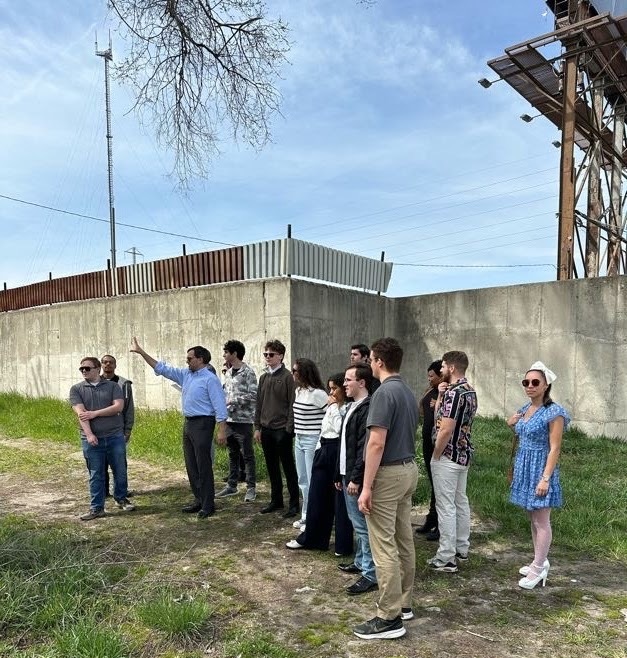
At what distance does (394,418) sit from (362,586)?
1.31 m

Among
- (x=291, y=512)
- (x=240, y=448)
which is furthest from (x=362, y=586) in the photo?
(x=240, y=448)

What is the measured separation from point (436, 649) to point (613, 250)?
11364mm

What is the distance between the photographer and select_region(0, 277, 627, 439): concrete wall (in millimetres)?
9023

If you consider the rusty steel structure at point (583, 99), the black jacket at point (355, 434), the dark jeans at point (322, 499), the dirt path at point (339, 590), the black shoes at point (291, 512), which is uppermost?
the rusty steel structure at point (583, 99)

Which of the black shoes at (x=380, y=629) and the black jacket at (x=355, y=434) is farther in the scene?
the black jacket at (x=355, y=434)

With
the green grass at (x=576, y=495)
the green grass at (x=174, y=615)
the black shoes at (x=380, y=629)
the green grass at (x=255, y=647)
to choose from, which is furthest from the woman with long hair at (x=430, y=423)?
the green grass at (x=174, y=615)

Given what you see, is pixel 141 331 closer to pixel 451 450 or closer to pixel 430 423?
pixel 430 423

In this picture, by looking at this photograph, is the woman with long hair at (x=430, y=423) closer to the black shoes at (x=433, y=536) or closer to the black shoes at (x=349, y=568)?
the black shoes at (x=433, y=536)

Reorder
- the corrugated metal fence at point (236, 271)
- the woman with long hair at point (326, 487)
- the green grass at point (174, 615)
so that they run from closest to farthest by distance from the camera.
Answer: the green grass at point (174, 615) < the woman with long hair at point (326, 487) < the corrugated metal fence at point (236, 271)

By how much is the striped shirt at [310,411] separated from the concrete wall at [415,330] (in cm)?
373

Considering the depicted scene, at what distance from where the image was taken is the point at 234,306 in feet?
31.7

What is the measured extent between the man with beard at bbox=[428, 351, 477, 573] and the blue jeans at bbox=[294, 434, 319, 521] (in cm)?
116

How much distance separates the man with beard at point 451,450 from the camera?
4.22 m

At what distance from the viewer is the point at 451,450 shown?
4.29 m
